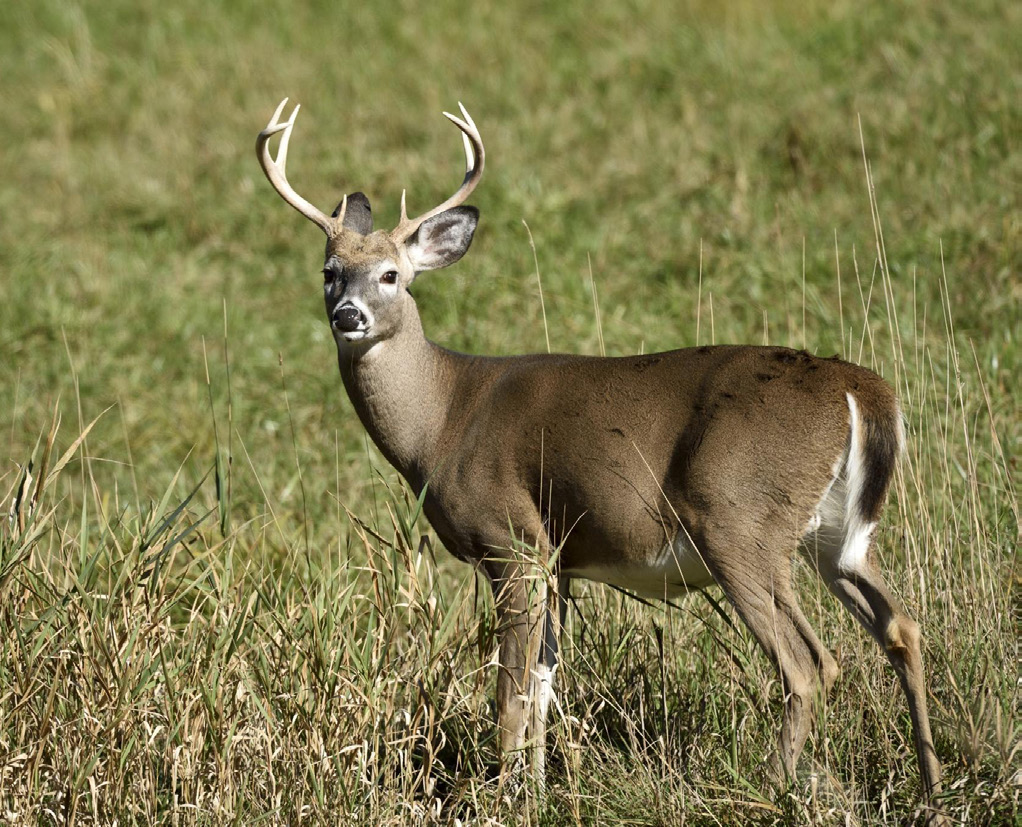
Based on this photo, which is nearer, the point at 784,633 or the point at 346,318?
the point at 784,633

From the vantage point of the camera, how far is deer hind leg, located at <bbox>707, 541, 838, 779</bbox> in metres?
3.60

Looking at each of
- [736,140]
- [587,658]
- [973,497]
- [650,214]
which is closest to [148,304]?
[650,214]

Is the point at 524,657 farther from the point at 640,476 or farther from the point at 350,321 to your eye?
the point at 350,321

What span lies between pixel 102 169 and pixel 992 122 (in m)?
5.99

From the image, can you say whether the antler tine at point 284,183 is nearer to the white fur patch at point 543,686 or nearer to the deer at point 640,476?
the deer at point 640,476

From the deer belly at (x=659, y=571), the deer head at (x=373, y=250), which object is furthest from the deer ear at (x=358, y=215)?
the deer belly at (x=659, y=571)

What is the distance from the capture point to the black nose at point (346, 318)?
428cm

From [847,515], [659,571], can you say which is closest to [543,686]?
[659,571]

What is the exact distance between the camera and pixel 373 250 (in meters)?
4.57

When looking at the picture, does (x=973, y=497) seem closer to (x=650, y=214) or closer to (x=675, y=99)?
(x=650, y=214)

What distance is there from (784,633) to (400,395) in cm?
148

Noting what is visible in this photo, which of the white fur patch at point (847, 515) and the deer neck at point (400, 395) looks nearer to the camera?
the white fur patch at point (847, 515)

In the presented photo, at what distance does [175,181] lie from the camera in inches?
377

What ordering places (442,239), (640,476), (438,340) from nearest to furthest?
1. (640,476)
2. (442,239)
3. (438,340)
